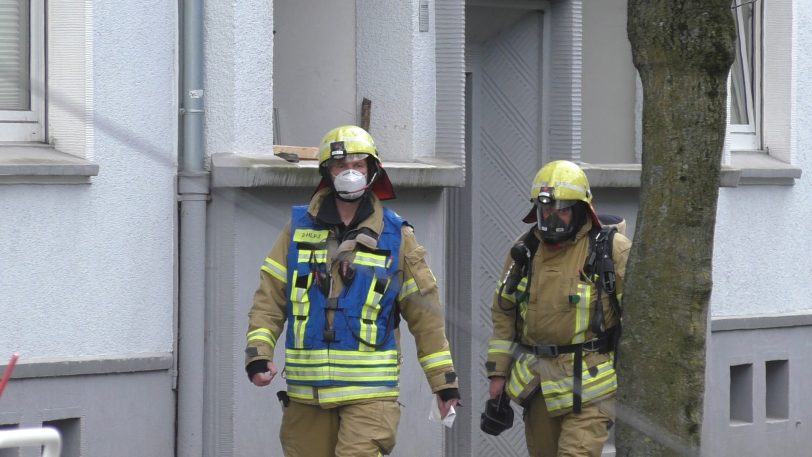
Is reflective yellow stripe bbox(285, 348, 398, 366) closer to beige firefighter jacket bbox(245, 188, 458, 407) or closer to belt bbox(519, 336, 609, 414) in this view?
beige firefighter jacket bbox(245, 188, 458, 407)

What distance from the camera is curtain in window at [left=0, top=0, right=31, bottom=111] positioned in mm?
7238

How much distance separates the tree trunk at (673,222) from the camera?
554 centimetres

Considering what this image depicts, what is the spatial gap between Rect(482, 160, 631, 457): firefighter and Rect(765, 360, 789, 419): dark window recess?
4330 mm

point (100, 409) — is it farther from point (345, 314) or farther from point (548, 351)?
point (548, 351)

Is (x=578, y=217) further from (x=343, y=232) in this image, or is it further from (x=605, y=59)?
(x=605, y=59)

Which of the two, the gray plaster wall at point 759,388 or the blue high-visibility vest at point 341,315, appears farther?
the gray plaster wall at point 759,388

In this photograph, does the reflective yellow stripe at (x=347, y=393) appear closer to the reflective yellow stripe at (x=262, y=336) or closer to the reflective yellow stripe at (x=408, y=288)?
the reflective yellow stripe at (x=262, y=336)

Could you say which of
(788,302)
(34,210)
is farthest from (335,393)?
(788,302)

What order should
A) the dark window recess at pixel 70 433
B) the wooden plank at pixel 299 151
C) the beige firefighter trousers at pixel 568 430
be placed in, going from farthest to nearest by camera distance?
the wooden plank at pixel 299 151 < the dark window recess at pixel 70 433 < the beige firefighter trousers at pixel 568 430

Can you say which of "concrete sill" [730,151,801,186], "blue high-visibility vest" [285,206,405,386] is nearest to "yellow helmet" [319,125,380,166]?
"blue high-visibility vest" [285,206,405,386]

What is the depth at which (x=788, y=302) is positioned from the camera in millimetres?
10828

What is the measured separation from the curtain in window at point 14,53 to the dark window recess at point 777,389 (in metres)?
5.89

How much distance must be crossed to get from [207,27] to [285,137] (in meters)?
1.14

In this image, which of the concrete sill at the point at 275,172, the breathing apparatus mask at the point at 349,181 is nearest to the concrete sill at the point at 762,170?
the concrete sill at the point at 275,172
